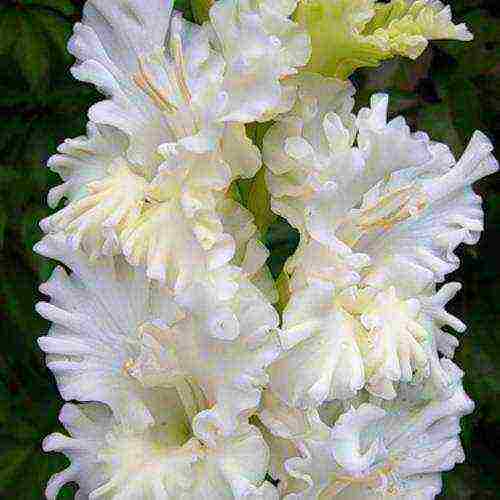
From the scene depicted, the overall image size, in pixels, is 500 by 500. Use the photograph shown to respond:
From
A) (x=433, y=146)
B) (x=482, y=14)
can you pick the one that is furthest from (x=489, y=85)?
(x=433, y=146)

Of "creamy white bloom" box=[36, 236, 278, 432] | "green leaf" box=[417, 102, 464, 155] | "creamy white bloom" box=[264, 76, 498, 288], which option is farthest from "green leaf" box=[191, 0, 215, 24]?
"green leaf" box=[417, 102, 464, 155]

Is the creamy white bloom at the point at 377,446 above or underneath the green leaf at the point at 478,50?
underneath

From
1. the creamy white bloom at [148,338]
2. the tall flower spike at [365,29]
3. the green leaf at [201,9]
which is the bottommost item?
the creamy white bloom at [148,338]

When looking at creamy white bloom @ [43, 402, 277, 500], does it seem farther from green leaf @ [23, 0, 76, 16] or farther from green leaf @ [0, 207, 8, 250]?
green leaf @ [23, 0, 76, 16]

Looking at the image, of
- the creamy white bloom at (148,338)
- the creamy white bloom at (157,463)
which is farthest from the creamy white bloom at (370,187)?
the creamy white bloom at (157,463)

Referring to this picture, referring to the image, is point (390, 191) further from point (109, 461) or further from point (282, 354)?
point (109, 461)

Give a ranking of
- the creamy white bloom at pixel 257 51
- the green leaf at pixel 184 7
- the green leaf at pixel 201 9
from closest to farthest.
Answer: the creamy white bloom at pixel 257 51 < the green leaf at pixel 201 9 < the green leaf at pixel 184 7

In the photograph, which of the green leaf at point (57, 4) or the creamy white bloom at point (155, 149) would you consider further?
the green leaf at point (57, 4)

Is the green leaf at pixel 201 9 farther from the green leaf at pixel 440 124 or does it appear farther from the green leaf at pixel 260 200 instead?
the green leaf at pixel 440 124
